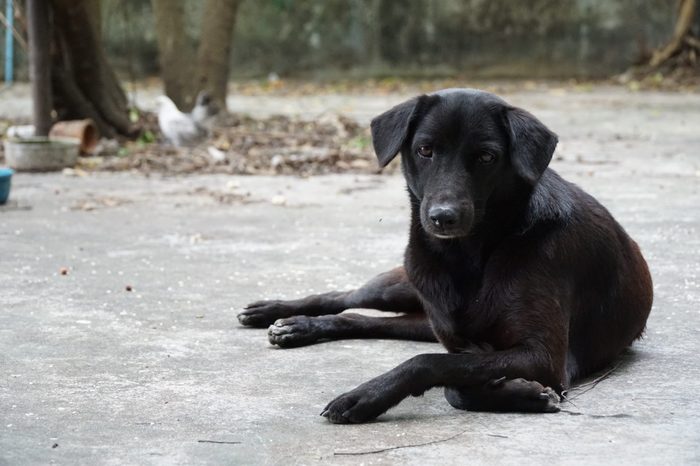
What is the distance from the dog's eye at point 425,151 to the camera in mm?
3922

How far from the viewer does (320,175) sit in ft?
32.0

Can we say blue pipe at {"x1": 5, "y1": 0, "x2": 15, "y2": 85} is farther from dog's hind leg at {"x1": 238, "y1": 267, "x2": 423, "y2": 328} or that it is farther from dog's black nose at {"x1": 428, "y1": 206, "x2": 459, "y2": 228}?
dog's black nose at {"x1": 428, "y1": 206, "x2": 459, "y2": 228}

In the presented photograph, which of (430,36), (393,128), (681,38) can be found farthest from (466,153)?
(681,38)

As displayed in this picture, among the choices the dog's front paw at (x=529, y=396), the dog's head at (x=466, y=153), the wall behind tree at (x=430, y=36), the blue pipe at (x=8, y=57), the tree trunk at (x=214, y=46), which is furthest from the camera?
the wall behind tree at (x=430, y=36)

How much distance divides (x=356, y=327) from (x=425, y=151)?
1.08 metres

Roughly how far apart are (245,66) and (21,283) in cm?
1438

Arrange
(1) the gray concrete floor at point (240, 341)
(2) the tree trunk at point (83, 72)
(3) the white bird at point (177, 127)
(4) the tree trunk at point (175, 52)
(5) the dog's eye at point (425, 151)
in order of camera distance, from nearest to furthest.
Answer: (1) the gray concrete floor at point (240, 341) < (5) the dog's eye at point (425, 151) < (2) the tree trunk at point (83, 72) < (3) the white bird at point (177, 127) < (4) the tree trunk at point (175, 52)

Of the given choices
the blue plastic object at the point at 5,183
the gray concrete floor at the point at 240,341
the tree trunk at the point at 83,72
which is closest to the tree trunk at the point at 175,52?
the tree trunk at the point at 83,72

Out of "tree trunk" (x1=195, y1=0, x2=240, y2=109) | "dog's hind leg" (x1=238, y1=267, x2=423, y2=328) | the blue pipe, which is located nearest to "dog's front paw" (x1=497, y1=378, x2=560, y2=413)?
"dog's hind leg" (x1=238, y1=267, x2=423, y2=328)

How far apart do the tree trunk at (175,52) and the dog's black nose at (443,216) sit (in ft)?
29.7

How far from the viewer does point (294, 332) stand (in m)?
4.61

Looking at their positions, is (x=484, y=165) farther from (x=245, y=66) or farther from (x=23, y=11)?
(x=245, y=66)

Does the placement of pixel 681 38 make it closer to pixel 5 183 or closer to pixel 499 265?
pixel 5 183

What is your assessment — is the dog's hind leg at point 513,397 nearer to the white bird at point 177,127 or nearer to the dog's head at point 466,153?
the dog's head at point 466,153
